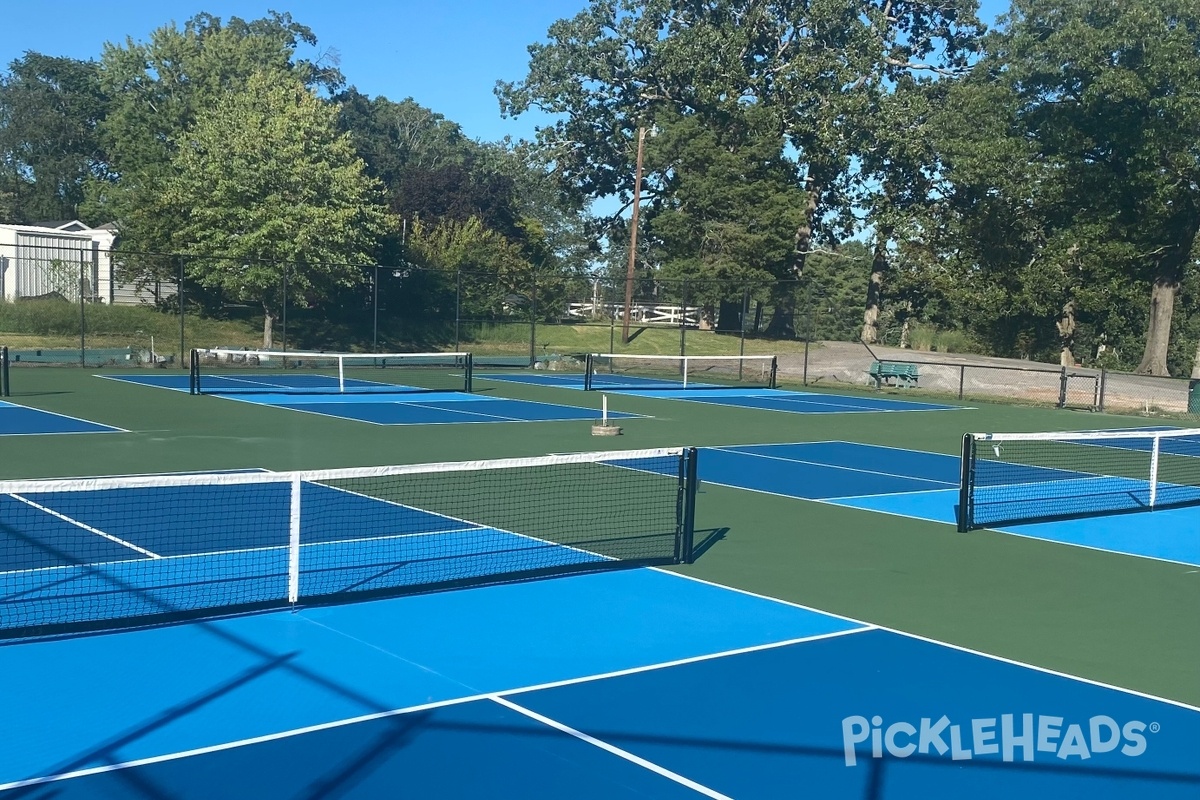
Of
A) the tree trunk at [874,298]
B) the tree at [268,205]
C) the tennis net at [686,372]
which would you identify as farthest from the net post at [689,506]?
the tree trunk at [874,298]

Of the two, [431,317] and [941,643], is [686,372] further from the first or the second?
[941,643]

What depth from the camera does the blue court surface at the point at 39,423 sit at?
1962 centimetres

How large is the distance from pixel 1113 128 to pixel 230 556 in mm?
41772

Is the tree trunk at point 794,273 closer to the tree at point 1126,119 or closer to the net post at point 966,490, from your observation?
the tree at point 1126,119

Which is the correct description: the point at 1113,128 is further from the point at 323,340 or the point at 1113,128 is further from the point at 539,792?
the point at 539,792

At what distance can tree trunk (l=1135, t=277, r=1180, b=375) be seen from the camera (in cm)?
4634

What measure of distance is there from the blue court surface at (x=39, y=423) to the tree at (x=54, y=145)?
5830 cm

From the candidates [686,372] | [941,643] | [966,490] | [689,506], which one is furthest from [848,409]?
[941,643]

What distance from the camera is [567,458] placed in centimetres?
1120

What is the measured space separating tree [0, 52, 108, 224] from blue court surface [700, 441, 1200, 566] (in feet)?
219

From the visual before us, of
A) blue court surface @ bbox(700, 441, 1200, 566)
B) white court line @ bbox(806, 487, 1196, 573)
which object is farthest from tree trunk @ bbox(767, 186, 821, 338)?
white court line @ bbox(806, 487, 1196, 573)

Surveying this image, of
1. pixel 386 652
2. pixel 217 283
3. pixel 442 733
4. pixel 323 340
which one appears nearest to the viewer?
pixel 442 733

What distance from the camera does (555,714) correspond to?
674 cm

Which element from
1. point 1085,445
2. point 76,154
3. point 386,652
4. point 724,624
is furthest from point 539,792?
point 76,154
